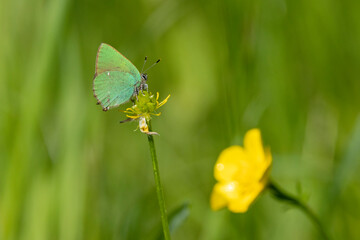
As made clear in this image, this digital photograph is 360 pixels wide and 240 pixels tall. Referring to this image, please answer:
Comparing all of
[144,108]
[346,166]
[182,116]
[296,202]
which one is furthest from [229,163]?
[182,116]

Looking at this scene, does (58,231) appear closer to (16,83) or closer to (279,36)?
(16,83)

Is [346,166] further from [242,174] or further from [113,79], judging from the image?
[113,79]

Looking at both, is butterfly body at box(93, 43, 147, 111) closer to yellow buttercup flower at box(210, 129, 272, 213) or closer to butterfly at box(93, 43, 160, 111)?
butterfly at box(93, 43, 160, 111)

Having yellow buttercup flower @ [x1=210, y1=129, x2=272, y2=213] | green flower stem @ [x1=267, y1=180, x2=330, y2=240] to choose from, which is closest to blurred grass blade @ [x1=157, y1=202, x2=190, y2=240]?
yellow buttercup flower @ [x1=210, y1=129, x2=272, y2=213]

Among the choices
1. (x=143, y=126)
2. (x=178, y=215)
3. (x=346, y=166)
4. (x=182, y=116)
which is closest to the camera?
(x=143, y=126)

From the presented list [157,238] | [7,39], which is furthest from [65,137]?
[157,238]

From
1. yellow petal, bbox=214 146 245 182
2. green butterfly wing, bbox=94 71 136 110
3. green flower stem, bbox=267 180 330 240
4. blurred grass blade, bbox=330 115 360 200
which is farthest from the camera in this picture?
blurred grass blade, bbox=330 115 360 200
